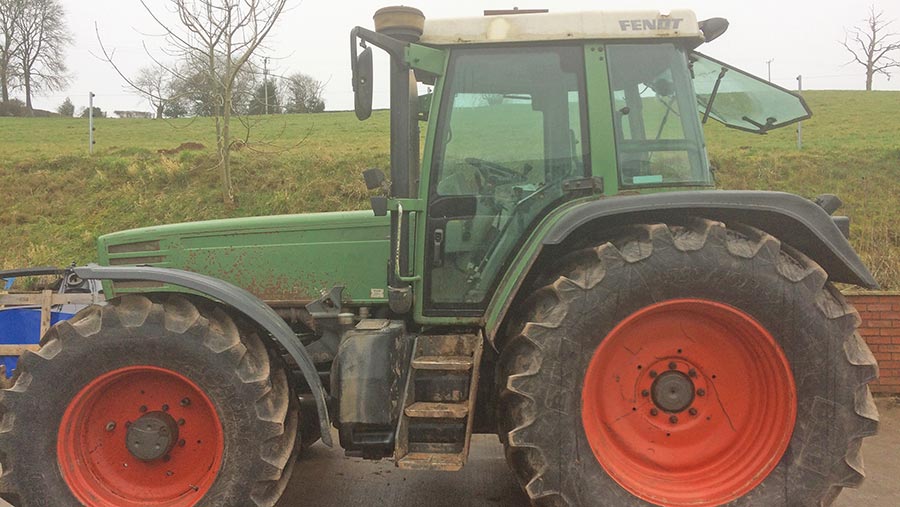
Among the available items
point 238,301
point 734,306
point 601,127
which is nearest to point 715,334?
point 734,306

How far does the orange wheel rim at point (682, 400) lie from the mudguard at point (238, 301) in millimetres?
1279

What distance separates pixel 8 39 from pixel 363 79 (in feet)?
136

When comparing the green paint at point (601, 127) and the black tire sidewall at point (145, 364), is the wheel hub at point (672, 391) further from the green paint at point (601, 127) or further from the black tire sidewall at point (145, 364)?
the black tire sidewall at point (145, 364)

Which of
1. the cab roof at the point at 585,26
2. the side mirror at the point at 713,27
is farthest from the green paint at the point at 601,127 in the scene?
the side mirror at the point at 713,27

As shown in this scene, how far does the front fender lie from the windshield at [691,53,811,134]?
890mm

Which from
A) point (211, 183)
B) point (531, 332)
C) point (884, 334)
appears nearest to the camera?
point (531, 332)

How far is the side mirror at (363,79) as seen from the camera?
111 inches

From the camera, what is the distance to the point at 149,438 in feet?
9.39

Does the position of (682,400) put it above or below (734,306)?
below

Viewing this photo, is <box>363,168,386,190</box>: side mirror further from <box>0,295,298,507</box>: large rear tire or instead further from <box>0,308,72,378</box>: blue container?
<box>0,308,72,378</box>: blue container

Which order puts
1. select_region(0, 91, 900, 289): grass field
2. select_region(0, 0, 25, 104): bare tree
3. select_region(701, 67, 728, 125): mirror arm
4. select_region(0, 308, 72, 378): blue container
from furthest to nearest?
select_region(0, 0, 25, 104): bare tree, select_region(0, 91, 900, 289): grass field, select_region(0, 308, 72, 378): blue container, select_region(701, 67, 728, 125): mirror arm

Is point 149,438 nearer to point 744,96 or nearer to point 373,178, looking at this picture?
point 373,178

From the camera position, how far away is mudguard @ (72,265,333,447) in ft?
9.39

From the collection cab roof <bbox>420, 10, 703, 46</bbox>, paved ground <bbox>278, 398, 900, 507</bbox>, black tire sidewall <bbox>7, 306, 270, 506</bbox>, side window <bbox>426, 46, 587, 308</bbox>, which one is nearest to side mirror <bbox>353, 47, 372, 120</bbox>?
side window <bbox>426, 46, 587, 308</bbox>
